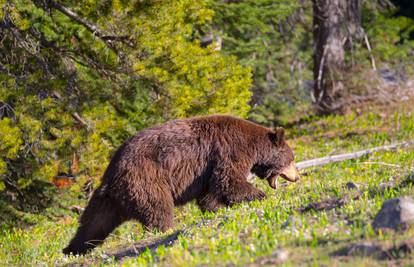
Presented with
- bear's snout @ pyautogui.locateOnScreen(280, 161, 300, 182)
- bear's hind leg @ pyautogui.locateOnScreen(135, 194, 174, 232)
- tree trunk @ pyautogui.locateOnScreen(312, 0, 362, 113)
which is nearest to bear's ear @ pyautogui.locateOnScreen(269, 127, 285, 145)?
bear's snout @ pyautogui.locateOnScreen(280, 161, 300, 182)

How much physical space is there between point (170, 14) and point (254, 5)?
404 centimetres

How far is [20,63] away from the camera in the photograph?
11.2m

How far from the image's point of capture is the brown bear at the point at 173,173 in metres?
7.74

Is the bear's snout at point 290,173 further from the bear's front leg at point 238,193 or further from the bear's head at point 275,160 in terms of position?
the bear's front leg at point 238,193

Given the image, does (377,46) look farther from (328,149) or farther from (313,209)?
(313,209)

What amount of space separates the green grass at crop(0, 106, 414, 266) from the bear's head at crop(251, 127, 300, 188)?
0.32 m

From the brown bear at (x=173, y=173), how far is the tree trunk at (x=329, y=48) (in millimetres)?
9931

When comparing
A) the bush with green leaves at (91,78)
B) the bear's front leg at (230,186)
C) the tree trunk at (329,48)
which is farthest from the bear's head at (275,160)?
the tree trunk at (329,48)

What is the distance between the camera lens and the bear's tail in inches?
312

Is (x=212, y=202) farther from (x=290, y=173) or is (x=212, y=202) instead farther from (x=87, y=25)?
(x=87, y=25)

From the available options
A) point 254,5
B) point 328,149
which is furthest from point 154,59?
point 328,149

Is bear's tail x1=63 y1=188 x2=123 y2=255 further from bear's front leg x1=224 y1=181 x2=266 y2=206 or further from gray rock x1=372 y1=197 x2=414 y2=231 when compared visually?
gray rock x1=372 y1=197 x2=414 y2=231

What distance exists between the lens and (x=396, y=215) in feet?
16.4

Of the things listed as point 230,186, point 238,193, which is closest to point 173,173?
point 230,186
